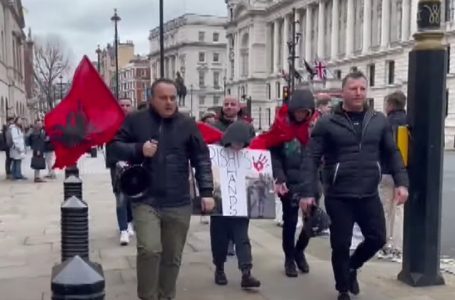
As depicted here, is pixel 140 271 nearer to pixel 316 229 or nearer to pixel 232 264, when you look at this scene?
pixel 316 229

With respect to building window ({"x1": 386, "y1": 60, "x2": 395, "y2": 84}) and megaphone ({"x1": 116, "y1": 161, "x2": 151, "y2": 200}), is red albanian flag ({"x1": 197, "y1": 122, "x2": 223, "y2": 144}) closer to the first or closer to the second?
megaphone ({"x1": 116, "y1": 161, "x2": 151, "y2": 200})

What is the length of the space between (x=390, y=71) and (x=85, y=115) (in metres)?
64.9

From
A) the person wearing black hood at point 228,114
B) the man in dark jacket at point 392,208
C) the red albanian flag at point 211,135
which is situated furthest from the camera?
the man in dark jacket at point 392,208

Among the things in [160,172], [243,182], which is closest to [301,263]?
[243,182]

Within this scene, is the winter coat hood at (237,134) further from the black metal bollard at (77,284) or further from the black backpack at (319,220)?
the black metal bollard at (77,284)

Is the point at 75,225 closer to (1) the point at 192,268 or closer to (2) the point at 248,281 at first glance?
(2) the point at 248,281

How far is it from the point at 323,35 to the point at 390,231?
80698 millimetres

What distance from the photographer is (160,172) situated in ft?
16.3

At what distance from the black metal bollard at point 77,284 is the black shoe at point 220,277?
12.2ft

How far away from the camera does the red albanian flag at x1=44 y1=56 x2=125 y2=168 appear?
5297 millimetres

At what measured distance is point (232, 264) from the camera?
7273mm

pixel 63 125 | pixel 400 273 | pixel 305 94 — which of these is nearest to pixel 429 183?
pixel 400 273

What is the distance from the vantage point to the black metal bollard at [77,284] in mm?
2652

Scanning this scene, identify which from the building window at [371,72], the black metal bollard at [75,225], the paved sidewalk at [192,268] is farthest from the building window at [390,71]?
the black metal bollard at [75,225]
